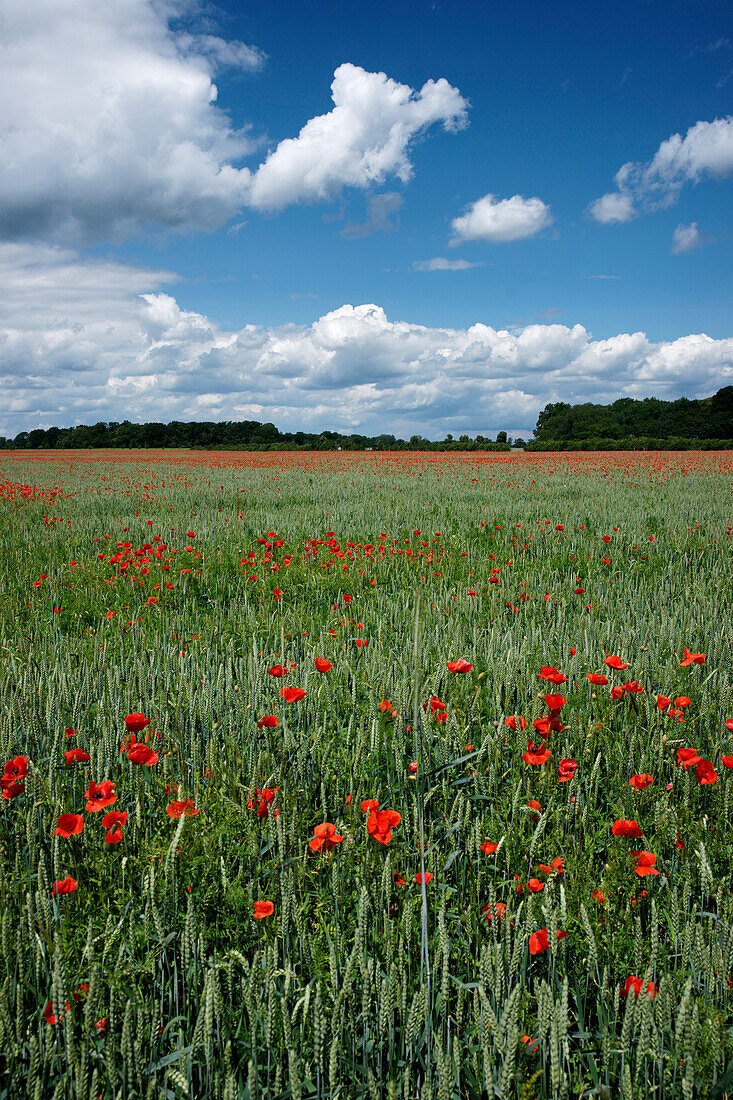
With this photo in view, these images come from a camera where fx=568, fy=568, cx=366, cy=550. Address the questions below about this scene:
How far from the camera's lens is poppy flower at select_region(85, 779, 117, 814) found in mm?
Result: 1707

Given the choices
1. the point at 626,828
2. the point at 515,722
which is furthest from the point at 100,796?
the point at 626,828

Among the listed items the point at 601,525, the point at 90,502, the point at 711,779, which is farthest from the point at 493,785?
the point at 90,502

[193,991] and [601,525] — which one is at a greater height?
[601,525]

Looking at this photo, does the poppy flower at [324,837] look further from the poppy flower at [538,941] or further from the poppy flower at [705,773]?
the poppy flower at [705,773]

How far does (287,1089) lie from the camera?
127 centimetres

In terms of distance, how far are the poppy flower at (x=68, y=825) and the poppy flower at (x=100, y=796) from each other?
0.05 m

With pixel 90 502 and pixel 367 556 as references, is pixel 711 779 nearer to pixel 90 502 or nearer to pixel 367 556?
pixel 367 556

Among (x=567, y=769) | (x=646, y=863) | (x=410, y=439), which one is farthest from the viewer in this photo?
(x=410, y=439)

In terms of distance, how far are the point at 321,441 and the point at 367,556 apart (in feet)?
215

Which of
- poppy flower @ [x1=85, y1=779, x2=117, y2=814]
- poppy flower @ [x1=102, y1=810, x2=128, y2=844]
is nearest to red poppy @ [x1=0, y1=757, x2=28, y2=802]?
poppy flower @ [x1=85, y1=779, x2=117, y2=814]

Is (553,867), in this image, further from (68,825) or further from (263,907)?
(68,825)

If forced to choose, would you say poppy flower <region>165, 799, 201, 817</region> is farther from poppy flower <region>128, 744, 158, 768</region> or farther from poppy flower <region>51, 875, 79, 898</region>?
poppy flower <region>51, 875, 79, 898</region>

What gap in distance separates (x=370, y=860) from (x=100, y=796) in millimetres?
896

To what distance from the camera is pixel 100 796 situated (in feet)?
6.05
